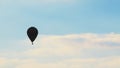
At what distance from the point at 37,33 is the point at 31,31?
2489mm

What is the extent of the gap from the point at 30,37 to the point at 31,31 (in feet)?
7.93

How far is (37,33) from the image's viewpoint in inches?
4916

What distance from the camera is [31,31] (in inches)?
4970

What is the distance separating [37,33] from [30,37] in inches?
99.1

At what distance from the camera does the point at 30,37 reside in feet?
409
